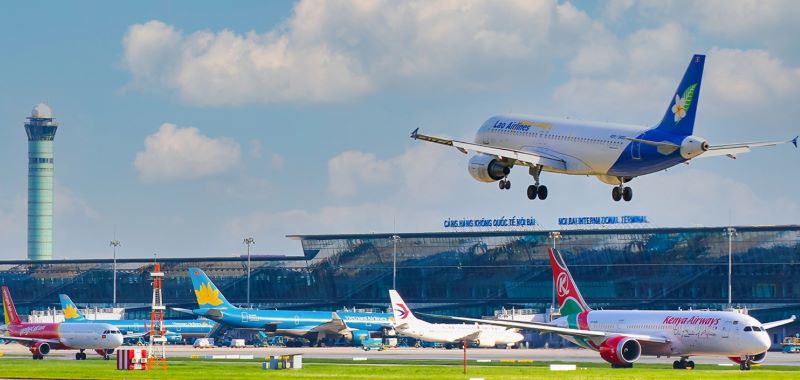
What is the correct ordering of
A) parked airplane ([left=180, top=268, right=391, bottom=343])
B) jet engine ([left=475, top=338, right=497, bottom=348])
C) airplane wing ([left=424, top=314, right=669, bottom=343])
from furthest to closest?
1. parked airplane ([left=180, top=268, right=391, bottom=343])
2. jet engine ([left=475, top=338, right=497, bottom=348])
3. airplane wing ([left=424, top=314, right=669, bottom=343])

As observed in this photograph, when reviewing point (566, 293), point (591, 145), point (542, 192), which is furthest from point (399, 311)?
point (591, 145)

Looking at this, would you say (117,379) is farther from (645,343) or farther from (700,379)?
(645,343)

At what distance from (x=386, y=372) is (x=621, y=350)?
21325mm

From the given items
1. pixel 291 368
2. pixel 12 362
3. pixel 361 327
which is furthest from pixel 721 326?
pixel 361 327

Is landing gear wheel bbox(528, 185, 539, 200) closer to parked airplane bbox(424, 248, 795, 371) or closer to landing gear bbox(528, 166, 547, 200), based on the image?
landing gear bbox(528, 166, 547, 200)

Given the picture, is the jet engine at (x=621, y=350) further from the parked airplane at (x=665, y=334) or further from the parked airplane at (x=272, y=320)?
the parked airplane at (x=272, y=320)

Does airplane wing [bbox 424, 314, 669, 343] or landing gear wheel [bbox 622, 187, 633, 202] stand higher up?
landing gear wheel [bbox 622, 187, 633, 202]

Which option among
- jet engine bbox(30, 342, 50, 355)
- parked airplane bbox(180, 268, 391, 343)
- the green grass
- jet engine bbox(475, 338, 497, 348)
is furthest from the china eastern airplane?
parked airplane bbox(180, 268, 391, 343)

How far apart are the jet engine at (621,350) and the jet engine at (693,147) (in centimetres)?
4304

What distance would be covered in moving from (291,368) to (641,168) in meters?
43.8

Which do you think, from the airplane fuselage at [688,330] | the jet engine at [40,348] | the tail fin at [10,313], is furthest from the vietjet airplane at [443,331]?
the airplane fuselage at [688,330]

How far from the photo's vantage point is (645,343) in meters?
117

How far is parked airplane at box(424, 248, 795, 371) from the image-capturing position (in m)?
110

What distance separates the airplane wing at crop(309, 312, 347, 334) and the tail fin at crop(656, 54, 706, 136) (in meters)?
121
